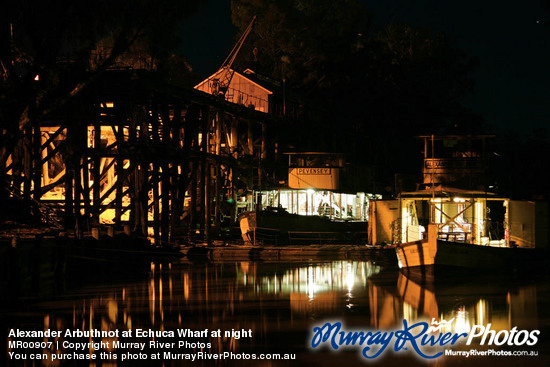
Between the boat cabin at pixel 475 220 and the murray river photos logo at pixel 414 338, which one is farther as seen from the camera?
the boat cabin at pixel 475 220

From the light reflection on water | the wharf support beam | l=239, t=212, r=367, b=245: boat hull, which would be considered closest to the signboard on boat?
the wharf support beam

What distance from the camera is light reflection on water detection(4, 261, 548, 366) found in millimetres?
22719

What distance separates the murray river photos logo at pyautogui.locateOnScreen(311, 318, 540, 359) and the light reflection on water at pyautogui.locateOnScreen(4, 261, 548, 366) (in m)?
0.46

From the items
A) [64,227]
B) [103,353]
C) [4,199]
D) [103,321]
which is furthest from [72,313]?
[4,199]

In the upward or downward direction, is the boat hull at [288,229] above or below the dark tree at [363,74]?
below

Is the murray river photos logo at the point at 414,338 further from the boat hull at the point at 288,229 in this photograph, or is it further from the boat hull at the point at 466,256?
the boat hull at the point at 288,229

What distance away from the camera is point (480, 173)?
3828 cm

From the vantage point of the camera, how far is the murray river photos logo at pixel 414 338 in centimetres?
2006

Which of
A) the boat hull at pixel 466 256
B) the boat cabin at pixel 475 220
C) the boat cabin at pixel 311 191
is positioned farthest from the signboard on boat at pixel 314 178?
the boat hull at pixel 466 256

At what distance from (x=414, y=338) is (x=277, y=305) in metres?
6.98

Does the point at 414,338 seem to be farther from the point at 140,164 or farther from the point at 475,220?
the point at 140,164

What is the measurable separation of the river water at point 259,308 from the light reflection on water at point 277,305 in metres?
0.04

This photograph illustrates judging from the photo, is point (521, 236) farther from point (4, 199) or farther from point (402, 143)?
point (402, 143)

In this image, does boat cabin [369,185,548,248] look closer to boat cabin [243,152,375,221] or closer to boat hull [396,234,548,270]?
boat hull [396,234,548,270]
